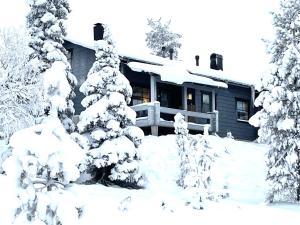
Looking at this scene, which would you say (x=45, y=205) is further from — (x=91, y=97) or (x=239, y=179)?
(x=239, y=179)

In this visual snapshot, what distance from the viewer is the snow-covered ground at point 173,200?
1298 centimetres

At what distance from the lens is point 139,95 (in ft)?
94.3

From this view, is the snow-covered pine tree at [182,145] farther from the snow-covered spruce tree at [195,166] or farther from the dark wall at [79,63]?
the dark wall at [79,63]

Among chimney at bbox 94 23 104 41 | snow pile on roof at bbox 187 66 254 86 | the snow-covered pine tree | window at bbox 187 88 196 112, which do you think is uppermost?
chimney at bbox 94 23 104 41

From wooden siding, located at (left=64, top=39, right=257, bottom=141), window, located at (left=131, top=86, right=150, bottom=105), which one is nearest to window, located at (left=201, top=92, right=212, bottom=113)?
wooden siding, located at (left=64, top=39, right=257, bottom=141)

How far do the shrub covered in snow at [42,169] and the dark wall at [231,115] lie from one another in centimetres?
2590

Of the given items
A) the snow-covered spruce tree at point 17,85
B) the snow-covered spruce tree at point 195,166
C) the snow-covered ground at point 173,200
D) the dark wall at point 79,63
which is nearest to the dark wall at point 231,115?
the dark wall at point 79,63

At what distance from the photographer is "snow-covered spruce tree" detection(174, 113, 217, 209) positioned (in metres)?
14.9

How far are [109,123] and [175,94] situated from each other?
49.0 feet

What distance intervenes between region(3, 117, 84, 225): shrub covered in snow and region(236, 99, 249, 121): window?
28.4 metres

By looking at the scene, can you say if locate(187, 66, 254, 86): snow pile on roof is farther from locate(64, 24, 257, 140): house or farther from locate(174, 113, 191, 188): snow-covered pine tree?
locate(174, 113, 191, 188): snow-covered pine tree

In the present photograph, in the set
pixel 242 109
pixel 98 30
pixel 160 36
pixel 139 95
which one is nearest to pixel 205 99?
pixel 242 109

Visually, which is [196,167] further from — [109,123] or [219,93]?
[219,93]

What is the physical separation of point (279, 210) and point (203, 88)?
14.2 metres
